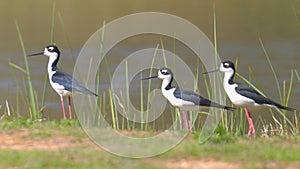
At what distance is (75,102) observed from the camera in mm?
11078

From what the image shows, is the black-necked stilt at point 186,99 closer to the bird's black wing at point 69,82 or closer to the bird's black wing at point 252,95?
the bird's black wing at point 252,95

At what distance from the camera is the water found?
16.7 m

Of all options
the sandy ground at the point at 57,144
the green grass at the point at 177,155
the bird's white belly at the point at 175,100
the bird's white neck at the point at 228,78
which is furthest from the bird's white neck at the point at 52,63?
the green grass at the point at 177,155

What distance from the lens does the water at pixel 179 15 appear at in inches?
657

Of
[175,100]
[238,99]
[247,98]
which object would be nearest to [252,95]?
[247,98]

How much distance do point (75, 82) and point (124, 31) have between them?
24.8ft

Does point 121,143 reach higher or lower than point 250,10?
lower

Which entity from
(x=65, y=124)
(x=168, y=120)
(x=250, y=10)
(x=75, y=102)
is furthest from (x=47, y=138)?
(x=250, y=10)

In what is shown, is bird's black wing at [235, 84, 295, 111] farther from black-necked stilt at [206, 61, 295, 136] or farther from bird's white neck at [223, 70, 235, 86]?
bird's white neck at [223, 70, 235, 86]

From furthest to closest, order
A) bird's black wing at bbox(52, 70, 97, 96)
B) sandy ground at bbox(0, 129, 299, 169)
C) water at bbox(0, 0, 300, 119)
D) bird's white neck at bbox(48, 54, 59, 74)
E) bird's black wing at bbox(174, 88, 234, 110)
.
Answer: water at bbox(0, 0, 300, 119) < bird's white neck at bbox(48, 54, 59, 74) < bird's black wing at bbox(52, 70, 97, 96) < bird's black wing at bbox(174, 88, 234, 110) < sandy ground at bbox(0, 129, 299, 169)

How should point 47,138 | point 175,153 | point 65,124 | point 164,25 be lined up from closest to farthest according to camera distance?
point 175,153 < point 47,138 < point 65,124 < point 164,25

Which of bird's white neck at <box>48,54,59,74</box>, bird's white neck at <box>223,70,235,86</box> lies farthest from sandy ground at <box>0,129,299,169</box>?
bird's white neck at <box>48,54,59,74</box>

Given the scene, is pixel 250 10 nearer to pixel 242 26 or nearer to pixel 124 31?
pixel 242 26

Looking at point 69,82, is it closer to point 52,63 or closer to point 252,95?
point 52,63
